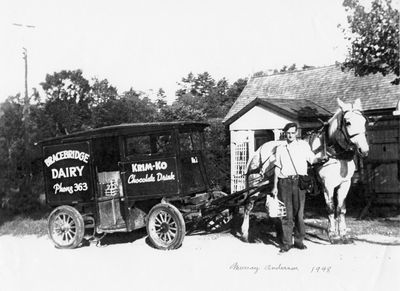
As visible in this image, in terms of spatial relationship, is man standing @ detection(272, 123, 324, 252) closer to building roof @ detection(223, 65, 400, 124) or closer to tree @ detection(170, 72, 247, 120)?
building roof @ detection(223, 65, 400, 124)

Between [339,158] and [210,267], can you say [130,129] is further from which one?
[339,158]

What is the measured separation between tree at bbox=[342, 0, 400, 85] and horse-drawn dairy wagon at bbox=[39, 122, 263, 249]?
148 inches

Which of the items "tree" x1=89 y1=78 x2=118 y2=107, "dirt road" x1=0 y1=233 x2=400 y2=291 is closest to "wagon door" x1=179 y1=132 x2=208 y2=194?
"dirt road" x1=0 y1=233 x2=400 y2=291

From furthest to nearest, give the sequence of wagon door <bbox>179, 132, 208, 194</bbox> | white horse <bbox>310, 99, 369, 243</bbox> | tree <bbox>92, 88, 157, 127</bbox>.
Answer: tree <bbox>92, 88, 157, 127</bbox>
wagon door <bbox>179, 132, 208, 194</bbox>
white horse <bbox>310, 99, 369, 243</bbox>

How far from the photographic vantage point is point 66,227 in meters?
8.98

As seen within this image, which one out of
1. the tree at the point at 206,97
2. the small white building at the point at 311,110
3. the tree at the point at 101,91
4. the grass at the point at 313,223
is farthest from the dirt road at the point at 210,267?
the tree at the point at 101,91

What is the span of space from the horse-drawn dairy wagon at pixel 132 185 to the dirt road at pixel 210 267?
48 cm

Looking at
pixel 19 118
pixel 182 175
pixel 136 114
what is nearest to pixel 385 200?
pixel 182 175

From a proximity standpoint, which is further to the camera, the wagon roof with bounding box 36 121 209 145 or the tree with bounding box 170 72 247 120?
the tree with bounding box 170 72 247 120

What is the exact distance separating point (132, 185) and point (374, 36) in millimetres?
5712

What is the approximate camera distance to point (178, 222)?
25.7 feet

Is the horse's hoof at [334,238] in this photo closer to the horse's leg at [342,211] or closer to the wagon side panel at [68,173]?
the horse's leg at [342,211]

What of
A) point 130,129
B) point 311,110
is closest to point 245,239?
point 130,129

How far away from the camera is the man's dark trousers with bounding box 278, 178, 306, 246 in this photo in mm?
7145
